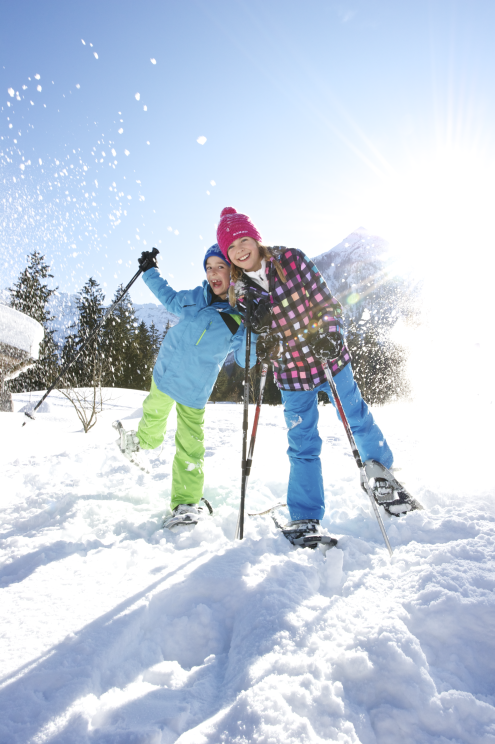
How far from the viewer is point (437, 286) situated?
2083 cm

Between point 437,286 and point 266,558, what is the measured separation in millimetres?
23221

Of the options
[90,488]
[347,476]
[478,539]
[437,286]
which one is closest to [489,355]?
[437,286]

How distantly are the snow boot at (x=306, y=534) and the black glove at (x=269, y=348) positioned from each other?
1.10m

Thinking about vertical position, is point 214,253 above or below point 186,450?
above

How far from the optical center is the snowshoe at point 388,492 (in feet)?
7.34

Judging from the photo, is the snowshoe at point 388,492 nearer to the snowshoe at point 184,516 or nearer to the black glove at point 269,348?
the black glove at point 269,348

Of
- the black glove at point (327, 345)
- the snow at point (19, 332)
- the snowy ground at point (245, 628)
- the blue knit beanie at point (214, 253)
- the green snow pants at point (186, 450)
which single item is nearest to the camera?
the snowy ground at point (245, 628)

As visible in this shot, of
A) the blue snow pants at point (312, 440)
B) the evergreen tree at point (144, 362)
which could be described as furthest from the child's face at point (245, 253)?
the evergreen tree at point (144, 362)

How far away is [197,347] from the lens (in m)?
2.67

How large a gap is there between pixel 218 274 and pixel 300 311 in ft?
2.46

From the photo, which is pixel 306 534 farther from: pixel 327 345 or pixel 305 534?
pixel 327 345

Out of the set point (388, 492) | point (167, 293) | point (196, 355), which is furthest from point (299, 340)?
point (167, 293)

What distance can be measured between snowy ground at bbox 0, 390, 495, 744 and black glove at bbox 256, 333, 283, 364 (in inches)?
45.0

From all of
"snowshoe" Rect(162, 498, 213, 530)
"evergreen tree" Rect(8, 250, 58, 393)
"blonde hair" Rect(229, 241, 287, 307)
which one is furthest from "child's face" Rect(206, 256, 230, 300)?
"evergreen tree" Rect(8, 250, 58, 393)
